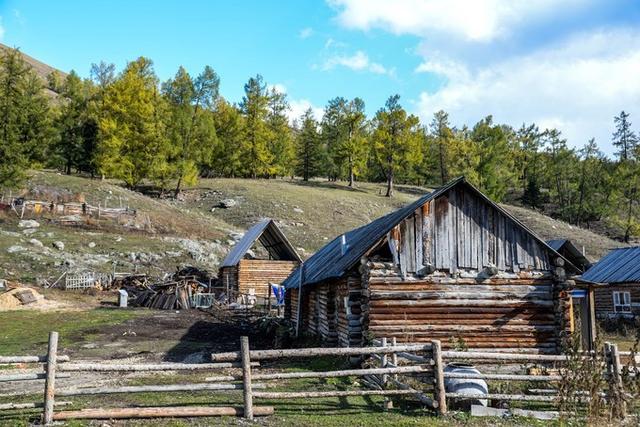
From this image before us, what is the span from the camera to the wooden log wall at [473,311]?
61.1ft

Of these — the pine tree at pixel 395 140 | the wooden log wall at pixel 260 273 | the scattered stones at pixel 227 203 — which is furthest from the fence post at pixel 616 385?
the pine tree at pixel 395 140

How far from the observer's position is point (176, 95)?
73188 millimetres

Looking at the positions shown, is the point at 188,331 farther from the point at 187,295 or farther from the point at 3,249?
the point at 3,249

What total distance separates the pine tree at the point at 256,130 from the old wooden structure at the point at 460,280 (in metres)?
61.1

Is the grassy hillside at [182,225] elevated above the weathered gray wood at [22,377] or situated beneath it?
elevated above

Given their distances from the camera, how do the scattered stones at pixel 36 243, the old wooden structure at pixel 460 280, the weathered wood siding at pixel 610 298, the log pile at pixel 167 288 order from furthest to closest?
the scattered stones at pixel 36 243 → the log pile at pixel 167 288 → the weathered wood siding at pixel 610 298 → the old wooden structure at pixel 460 280

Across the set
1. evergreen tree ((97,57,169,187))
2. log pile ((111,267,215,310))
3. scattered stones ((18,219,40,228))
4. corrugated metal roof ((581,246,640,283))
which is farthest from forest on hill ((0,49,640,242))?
corrugated metal roof ((581,246,640,283))

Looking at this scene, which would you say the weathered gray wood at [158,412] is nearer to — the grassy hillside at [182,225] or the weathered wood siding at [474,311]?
the weathered wood siding at [474,311]

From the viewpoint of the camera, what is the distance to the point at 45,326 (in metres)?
27.3

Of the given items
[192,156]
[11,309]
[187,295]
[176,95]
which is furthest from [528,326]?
[176,95]

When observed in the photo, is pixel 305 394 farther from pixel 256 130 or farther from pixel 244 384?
pixel 256 130

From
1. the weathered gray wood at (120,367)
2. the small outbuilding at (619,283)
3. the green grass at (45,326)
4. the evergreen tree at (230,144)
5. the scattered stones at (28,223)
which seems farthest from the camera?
the evergreen tree at (230,144)

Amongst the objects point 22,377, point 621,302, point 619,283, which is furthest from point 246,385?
point 621,302

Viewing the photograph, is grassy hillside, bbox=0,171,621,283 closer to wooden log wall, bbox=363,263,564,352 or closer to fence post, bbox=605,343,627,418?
wooden log wall, bbox=363,263,564,352
